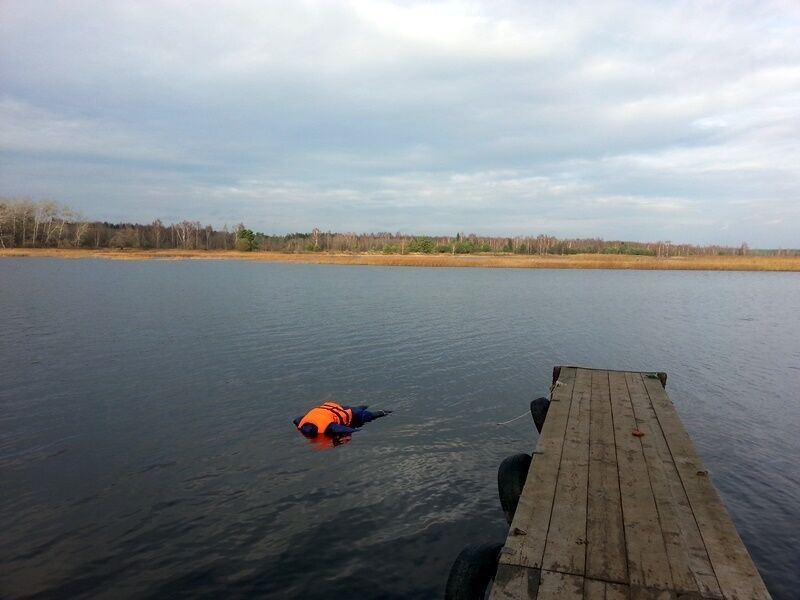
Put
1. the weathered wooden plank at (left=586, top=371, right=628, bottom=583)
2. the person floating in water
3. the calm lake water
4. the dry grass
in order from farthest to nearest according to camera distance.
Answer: the dry grass < the person floating in water < the calm lake water < the weathered wooden plank at (left=586, top=371, right=628, bottom=583)

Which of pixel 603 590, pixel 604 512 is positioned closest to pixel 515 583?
pixel 603 590

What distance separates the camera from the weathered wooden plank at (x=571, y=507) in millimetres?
5030

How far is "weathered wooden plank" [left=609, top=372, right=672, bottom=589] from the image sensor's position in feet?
15.8

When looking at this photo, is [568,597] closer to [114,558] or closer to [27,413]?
[114,558]

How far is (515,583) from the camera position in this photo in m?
4.70

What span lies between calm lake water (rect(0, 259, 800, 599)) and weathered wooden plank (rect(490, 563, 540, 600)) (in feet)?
11.4

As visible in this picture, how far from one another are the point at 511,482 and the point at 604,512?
3.36 m

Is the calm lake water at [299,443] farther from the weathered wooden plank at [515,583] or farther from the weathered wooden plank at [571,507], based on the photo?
the weathered wooden plank at [515,583]

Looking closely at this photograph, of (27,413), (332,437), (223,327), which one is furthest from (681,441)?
(223,327)

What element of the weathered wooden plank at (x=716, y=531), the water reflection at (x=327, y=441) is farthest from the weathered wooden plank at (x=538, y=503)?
the water reflection at (x=327, y=441)

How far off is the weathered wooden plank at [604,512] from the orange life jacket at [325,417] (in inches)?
281

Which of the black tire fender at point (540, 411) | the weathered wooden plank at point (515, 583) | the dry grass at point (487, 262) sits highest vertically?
the dry grass at point (487, 262)

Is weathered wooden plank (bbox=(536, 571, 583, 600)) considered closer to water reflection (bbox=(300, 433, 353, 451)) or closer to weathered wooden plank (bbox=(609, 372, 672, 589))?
weathered wooden plank (bbox=(609, 372, 672, 589))

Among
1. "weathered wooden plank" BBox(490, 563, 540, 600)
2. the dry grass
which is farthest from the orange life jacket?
the dry grass
